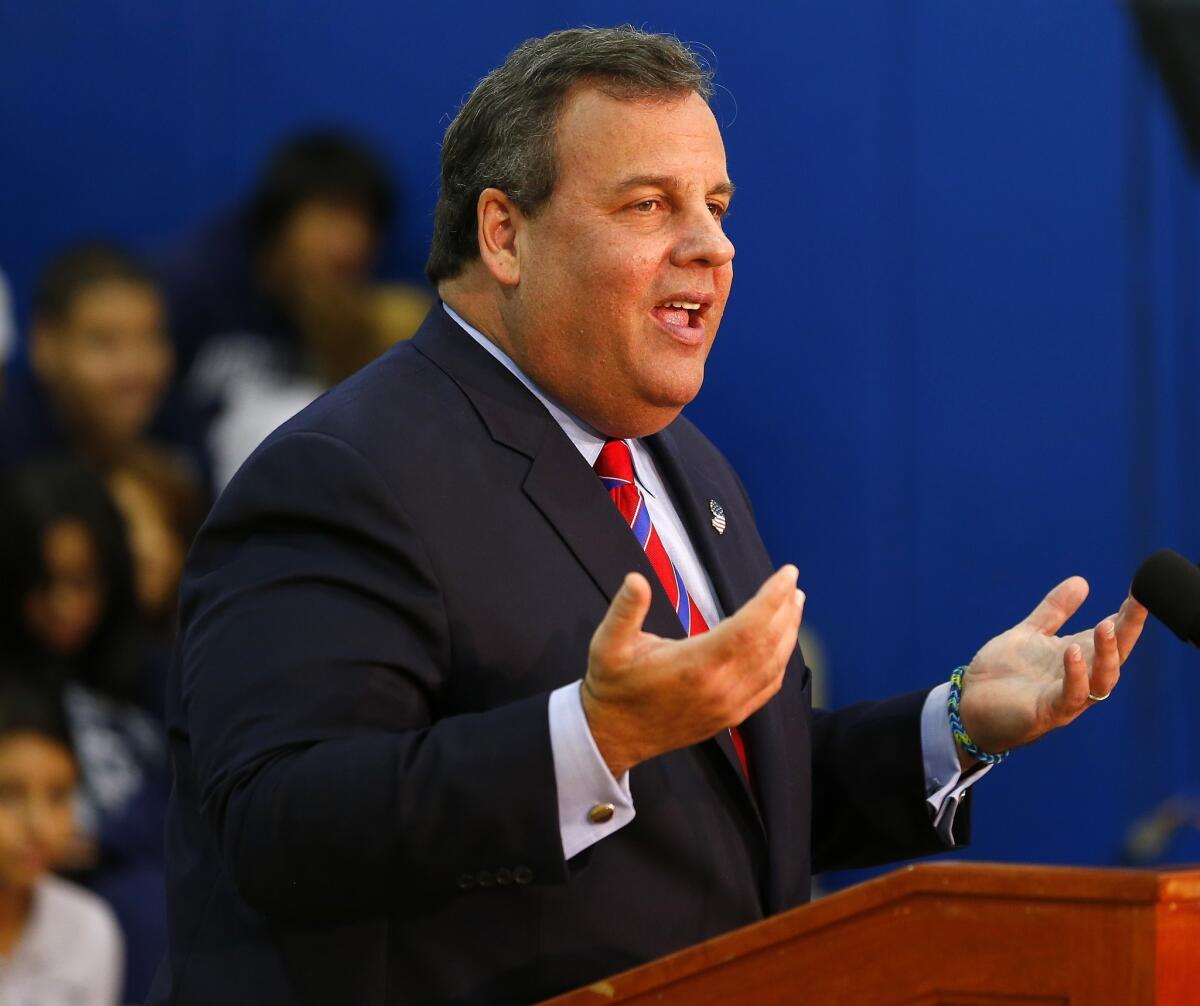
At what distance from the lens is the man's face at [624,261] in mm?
1956

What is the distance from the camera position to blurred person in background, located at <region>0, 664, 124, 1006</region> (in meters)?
3.46

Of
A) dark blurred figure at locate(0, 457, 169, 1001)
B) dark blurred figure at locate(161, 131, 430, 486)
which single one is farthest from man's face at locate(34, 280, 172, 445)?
dark blurred figure at locate(0, 457, 169, 1001)

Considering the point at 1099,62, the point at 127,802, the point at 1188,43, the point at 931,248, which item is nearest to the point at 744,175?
the point at 931,248

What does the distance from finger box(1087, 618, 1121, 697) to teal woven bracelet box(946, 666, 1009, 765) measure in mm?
184

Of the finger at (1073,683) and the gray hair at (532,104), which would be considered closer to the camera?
the finger at (1073,683)

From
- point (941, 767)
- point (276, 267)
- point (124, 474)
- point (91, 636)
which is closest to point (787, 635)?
point (941, 767)

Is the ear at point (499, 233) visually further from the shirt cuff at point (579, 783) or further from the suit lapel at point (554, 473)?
the shirt cuff at point (579, 783)

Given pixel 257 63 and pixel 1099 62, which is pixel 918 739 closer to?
pixel 1099 62

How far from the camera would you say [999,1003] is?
1.43 meters

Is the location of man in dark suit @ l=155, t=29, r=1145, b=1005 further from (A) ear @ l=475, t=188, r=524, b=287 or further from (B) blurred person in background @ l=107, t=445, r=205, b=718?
(B) blurred person in background @ l=107, t=445, r=205, b=718

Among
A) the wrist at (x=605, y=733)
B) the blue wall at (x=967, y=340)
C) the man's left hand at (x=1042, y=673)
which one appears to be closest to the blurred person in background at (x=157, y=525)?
the blue wall at (x=967, y=340)

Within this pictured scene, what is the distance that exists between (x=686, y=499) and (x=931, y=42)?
2950 millimetres

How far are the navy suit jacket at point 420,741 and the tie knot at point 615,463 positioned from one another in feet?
0.29

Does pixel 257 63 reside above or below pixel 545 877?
above
